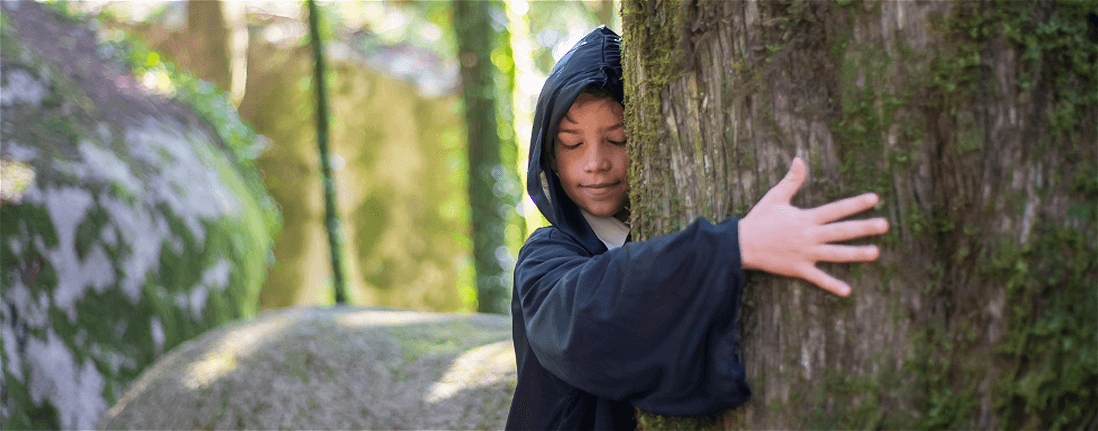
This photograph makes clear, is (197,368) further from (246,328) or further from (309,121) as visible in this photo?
(309,121)

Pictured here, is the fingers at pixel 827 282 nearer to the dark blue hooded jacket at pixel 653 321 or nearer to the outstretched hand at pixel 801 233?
the outstretched hand at pixel 801 233

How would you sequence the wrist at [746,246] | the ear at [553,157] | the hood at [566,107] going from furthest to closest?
the ear at [553,157] < the hood at [566,107] < the wrist at [746,246]

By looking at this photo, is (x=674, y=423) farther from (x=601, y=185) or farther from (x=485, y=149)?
(x=485, y=149)

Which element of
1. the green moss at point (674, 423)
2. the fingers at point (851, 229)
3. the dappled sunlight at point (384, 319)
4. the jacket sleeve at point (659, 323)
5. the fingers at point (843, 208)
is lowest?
the dappled sunlight at point (384, 319)

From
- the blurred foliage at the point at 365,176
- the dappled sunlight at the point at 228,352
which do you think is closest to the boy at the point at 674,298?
the dappled sunlight at the point at 228,352

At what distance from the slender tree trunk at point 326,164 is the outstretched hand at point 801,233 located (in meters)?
6.77

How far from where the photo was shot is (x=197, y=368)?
349cm

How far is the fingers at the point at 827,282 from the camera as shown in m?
1.28

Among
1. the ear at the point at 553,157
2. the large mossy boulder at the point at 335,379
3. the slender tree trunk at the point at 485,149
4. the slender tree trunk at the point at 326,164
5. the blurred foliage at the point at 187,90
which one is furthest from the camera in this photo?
the slender tree trunk at the point at 326,164

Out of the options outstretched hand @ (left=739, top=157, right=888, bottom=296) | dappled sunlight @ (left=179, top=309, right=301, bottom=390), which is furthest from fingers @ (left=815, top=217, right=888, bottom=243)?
dappled sunlight @ (left=179, top=309, right=301, bottom=390)

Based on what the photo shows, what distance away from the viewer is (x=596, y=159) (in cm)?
179

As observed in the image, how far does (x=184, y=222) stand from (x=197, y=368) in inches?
81.3

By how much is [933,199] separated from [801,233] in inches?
8.9

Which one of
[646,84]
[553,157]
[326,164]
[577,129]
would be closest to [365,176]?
[326,164]
